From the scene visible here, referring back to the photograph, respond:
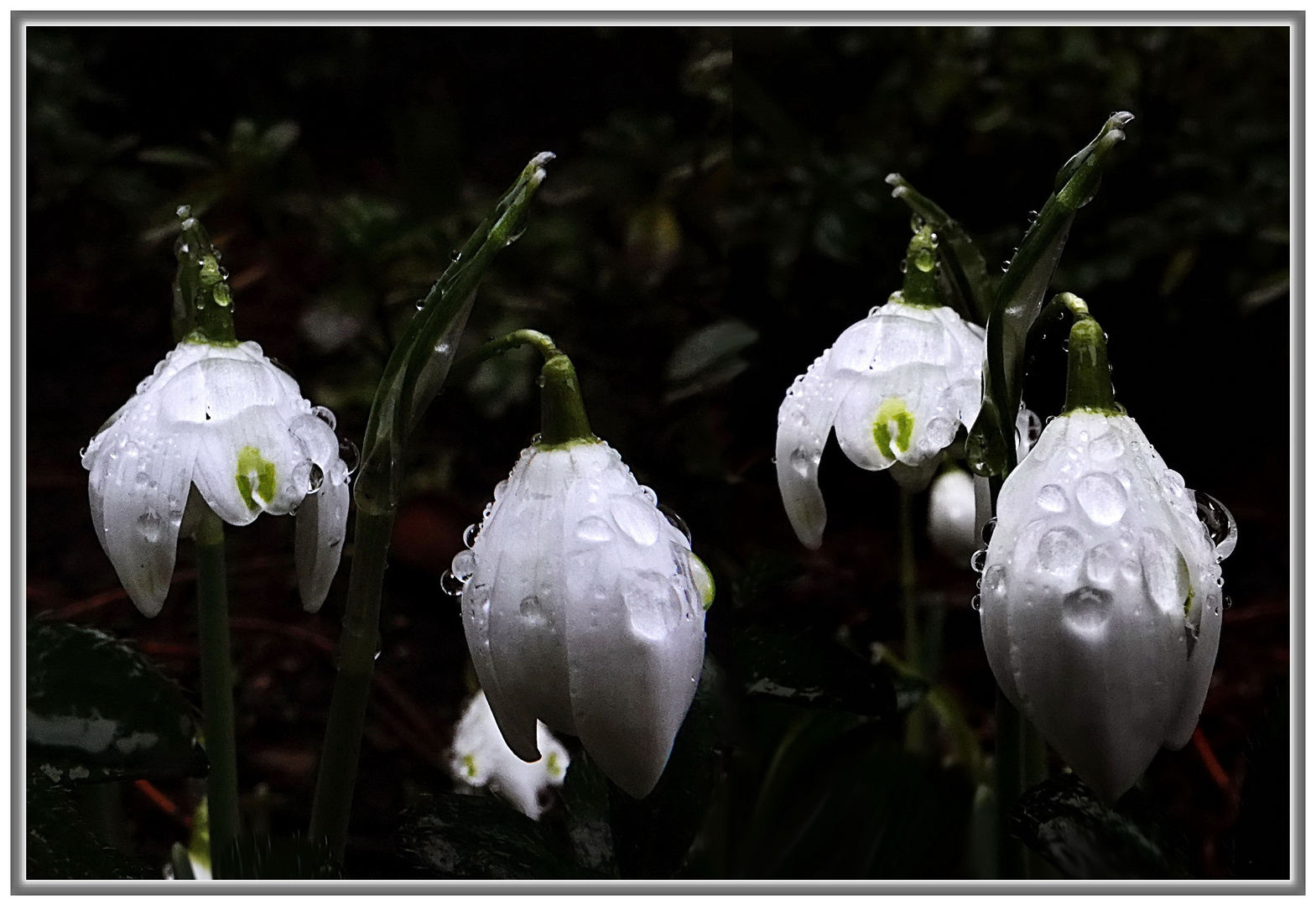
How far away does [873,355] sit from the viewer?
0.65m

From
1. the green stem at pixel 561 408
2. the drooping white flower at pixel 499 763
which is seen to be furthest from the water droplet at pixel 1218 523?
the drooping white flower at pixel 499 763

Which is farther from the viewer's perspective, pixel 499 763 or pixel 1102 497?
pixel 499 763

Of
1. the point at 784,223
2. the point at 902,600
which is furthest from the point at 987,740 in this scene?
the point at 784,223

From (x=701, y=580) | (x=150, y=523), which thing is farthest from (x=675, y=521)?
(x=150, y=523)

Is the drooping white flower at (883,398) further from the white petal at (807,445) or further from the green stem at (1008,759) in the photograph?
the green stem at (1008,759)

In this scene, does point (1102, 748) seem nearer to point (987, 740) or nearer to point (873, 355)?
point (873, 355)

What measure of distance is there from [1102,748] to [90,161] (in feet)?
2.78

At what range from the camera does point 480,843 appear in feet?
2.25

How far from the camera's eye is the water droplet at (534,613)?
1.71ft

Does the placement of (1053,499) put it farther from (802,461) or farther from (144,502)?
(144,502)

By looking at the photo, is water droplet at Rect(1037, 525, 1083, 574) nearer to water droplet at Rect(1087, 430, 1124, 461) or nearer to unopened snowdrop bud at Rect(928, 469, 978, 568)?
water droplet at Rect(1087, 430, 1124, 461)

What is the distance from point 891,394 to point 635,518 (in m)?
0.17

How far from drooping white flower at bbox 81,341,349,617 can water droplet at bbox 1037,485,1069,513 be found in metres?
0.35

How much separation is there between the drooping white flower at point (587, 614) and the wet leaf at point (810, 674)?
0.18 meters
